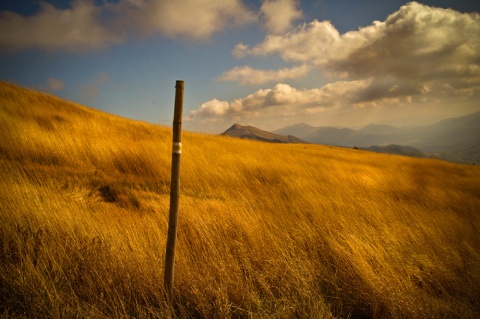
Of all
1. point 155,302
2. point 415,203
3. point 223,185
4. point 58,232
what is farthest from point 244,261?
point 415,203

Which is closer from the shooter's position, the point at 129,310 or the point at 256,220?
the point at 129,310

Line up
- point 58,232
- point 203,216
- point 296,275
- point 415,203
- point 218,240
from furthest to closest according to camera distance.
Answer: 1. point 415,203
2. point 203,216
3. point 218,240
4. point 58,232
5. point 296,275

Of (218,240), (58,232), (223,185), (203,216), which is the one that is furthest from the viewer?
(223,185)

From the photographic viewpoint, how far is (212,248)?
391 cm

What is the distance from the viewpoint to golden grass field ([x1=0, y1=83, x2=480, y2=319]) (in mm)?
2883

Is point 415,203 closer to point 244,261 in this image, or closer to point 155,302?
point 244,261

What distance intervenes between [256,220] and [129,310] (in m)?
2.89

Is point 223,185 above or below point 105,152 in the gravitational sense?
below

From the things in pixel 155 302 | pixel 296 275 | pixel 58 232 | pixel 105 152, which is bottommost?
pixel 155 302

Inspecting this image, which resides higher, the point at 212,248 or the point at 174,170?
the point at 174,170

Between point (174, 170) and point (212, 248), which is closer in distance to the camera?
point (174, 170)

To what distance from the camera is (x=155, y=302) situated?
295 centimetres

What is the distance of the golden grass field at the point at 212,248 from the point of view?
113 inches

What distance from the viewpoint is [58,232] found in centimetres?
366
